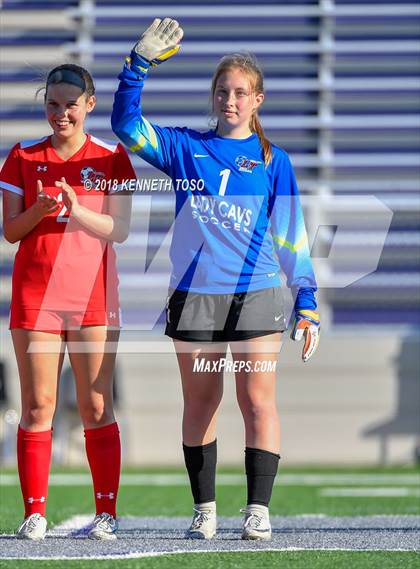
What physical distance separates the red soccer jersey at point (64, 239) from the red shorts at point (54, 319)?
0.01 m

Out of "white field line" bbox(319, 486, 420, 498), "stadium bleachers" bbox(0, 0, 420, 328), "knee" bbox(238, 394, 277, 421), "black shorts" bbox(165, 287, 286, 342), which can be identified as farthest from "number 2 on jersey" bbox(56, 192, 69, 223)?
"stadium bleachers" bbox(0, 0, 420, 328)

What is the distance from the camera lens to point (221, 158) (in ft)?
9.94

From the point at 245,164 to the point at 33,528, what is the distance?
1.03 metres

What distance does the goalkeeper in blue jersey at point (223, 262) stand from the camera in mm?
2971

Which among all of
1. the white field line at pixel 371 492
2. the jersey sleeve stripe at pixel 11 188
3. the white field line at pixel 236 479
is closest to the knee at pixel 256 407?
the jersey sleeve stripe at pixel 11 188

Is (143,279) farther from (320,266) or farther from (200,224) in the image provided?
(200,224)

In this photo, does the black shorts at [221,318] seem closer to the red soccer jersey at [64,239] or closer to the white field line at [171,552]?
the red soccer jersey at [64,239]

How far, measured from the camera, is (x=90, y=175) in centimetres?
303

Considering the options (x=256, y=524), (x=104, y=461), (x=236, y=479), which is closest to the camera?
(x=256, y=524)

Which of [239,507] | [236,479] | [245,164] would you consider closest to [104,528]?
[245,164]

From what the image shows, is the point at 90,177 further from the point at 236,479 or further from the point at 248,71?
the point at 236,479

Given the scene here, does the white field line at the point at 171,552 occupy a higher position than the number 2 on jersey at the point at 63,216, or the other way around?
the number 2 on jersey at the point at 63,216

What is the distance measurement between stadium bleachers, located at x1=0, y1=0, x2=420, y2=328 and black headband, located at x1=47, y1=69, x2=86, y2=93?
283 inches

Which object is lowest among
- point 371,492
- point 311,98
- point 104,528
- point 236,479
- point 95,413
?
point 236,479
